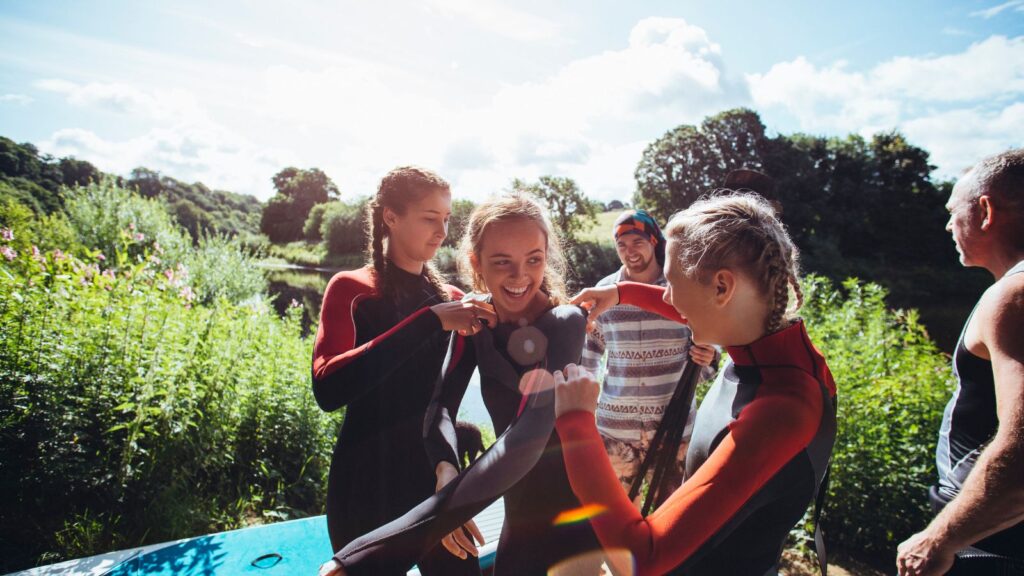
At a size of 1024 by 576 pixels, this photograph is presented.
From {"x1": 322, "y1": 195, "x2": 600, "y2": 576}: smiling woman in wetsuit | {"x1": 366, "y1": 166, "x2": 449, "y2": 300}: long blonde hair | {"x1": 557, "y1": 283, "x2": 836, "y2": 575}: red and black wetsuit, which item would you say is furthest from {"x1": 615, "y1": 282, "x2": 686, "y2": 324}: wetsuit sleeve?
{"x1": 557, "y1": 283, "x2": 836, "y2": 575}: red and black wetsuit

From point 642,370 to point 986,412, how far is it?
70.8 inches

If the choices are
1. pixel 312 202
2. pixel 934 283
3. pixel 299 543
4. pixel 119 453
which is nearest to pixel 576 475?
pixel 299 543

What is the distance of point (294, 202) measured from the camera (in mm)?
66062

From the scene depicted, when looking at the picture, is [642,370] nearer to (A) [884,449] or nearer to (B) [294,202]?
(A) [884,449]

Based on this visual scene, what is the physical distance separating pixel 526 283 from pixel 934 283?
31970 mm

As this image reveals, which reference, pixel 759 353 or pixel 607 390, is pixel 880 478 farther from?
pixel 759 353

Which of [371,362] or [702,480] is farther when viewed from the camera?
[371,362]

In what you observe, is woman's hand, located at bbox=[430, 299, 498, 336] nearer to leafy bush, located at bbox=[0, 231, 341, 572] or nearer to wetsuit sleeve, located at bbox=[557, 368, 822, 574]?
wetsuit sleeve, located at bbox=[557, 368, 822, 574]

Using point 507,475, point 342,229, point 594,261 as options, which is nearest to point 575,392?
point 507,475

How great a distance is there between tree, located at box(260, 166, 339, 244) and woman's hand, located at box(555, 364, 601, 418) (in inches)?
2678

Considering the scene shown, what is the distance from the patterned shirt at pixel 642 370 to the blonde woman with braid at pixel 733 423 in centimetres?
177

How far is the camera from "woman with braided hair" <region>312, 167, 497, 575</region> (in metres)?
1.82

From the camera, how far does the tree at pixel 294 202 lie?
63.6 metres

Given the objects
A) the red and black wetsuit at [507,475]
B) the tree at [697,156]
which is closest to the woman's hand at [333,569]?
the red and black wetsuit at [507,475]
